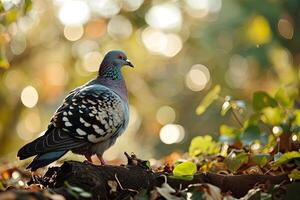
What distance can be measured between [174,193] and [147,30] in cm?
1406

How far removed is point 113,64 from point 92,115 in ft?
3.30

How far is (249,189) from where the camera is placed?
4.03 metres

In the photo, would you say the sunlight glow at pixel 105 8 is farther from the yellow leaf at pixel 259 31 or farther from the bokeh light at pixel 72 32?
the yellow leaf at pixel 259 31

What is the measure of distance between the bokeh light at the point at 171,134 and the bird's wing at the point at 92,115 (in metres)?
9.31

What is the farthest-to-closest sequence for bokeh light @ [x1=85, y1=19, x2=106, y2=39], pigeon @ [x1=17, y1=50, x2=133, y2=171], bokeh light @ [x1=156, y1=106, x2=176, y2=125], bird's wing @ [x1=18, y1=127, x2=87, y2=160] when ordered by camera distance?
bokeh light @ [x1=156, y1=106, x2=176, y2=125], bokeh light @ [x1=85, y1=19, x2=106, y2=39], pigeon @ [x1=17, y1=50, x2=133, y2=171], bird's wing @ [x1=18, y1=127, x2=87, y2=160]

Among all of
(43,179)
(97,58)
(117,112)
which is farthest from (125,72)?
(43,179)

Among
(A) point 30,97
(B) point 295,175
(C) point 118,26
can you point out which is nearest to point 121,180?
(B) point 295,175

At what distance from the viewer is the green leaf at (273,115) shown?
5043 millimetres

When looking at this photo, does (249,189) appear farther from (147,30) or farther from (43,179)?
(147,30)

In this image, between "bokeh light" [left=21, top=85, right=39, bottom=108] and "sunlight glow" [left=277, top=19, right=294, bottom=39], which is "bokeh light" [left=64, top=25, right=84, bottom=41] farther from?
"sunlight glow" [left=277, top=19, right=294, bottom=39]

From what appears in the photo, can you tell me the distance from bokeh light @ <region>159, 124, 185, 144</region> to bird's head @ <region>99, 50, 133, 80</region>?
334 inches

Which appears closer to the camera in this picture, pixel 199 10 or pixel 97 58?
pixel 97 58

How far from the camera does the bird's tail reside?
466 centimetres

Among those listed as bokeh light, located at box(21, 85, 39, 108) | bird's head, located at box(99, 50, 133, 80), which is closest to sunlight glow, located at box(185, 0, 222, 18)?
bokeh light, located at box(21, 85, 39, 108)
